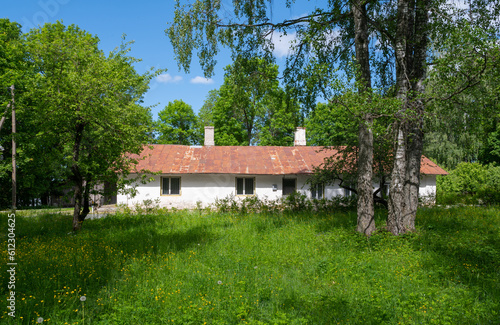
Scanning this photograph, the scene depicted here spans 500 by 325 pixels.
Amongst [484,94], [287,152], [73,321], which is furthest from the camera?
[287,152]

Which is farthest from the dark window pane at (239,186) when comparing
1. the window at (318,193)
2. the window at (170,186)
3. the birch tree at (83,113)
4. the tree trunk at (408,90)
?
the tree trunk at (408,90)

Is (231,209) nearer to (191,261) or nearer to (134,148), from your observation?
(134,148)

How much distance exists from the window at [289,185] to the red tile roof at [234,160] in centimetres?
93

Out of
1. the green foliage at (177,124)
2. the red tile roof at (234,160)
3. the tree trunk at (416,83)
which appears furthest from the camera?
the green foliage at (177,124)

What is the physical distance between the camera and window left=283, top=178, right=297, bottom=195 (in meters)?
20.8

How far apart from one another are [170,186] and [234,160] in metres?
4.80

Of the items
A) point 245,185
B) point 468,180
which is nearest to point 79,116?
point 245,185

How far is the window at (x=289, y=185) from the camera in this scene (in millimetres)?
20828

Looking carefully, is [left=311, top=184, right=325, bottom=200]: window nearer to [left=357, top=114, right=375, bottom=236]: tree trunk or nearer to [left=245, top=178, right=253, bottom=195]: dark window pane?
[left=245, top=178, right=253, bottom=195]: dark window pane

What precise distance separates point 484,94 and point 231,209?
11.6 m

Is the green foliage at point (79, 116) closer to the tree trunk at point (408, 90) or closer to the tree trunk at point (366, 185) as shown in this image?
the tree trunk at point (366, 185)

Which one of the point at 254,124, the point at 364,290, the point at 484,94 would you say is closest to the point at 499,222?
the point at 484,94

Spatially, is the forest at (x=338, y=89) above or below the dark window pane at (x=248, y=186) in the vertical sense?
above

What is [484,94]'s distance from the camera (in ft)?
24.6
